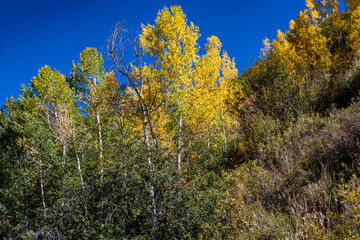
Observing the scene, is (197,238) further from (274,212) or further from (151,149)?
(151,149)

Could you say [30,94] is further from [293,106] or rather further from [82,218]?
[293,106]

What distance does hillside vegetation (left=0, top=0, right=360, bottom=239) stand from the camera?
15.7ft

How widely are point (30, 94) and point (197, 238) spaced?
19786 millimetres

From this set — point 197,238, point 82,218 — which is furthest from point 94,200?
point 197,238

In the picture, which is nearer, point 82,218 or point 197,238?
point 82,218

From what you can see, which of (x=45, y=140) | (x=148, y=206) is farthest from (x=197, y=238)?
(x=45, y=140)

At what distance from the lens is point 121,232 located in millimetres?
4578

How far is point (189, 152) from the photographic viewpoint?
9211 mm

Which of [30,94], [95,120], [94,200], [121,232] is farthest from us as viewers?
[30,94]

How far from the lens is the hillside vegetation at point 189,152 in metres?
4.79

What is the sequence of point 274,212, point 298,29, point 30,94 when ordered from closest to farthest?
point 274,212, point 298,29, point 30,94

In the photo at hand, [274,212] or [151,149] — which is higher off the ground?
[151,149]

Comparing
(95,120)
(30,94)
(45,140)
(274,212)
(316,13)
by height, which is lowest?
(274,212)

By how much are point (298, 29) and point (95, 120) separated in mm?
18053
